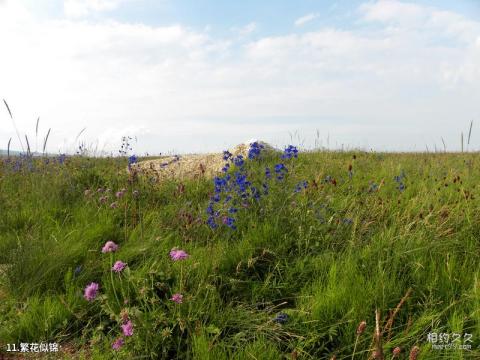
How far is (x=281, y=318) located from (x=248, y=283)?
0.49 meters

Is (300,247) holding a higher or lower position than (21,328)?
higher

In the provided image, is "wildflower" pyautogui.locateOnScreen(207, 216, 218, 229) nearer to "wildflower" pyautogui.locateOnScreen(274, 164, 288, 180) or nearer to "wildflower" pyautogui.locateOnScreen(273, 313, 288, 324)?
"wildflower" pyautogui.locateOnScreen(274, 164, 288, 180)

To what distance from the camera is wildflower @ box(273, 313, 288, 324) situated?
6.89 feet

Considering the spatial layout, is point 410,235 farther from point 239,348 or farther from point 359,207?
point 239,348

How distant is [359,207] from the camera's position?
3.59 meters

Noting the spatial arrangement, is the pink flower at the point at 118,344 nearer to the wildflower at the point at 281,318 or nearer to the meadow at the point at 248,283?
the meadow at the point at 248,283

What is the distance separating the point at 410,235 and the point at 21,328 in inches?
105

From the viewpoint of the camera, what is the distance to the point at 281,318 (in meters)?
2.10

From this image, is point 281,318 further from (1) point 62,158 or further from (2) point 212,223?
(1) point 62,158

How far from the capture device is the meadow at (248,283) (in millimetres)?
1966

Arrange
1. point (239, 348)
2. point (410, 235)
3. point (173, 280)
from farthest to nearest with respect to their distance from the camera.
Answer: point (410, 235)
point (173, 280)
point (239, 348)

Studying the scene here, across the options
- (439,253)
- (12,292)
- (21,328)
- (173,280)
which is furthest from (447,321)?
(12,292)

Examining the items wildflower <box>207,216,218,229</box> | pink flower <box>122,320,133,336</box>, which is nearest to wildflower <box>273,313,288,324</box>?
pink flower <box>122,320,133,336</box>

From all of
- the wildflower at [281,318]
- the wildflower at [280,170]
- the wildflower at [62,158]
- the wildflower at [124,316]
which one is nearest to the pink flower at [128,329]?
the wildflower at [124,316]
